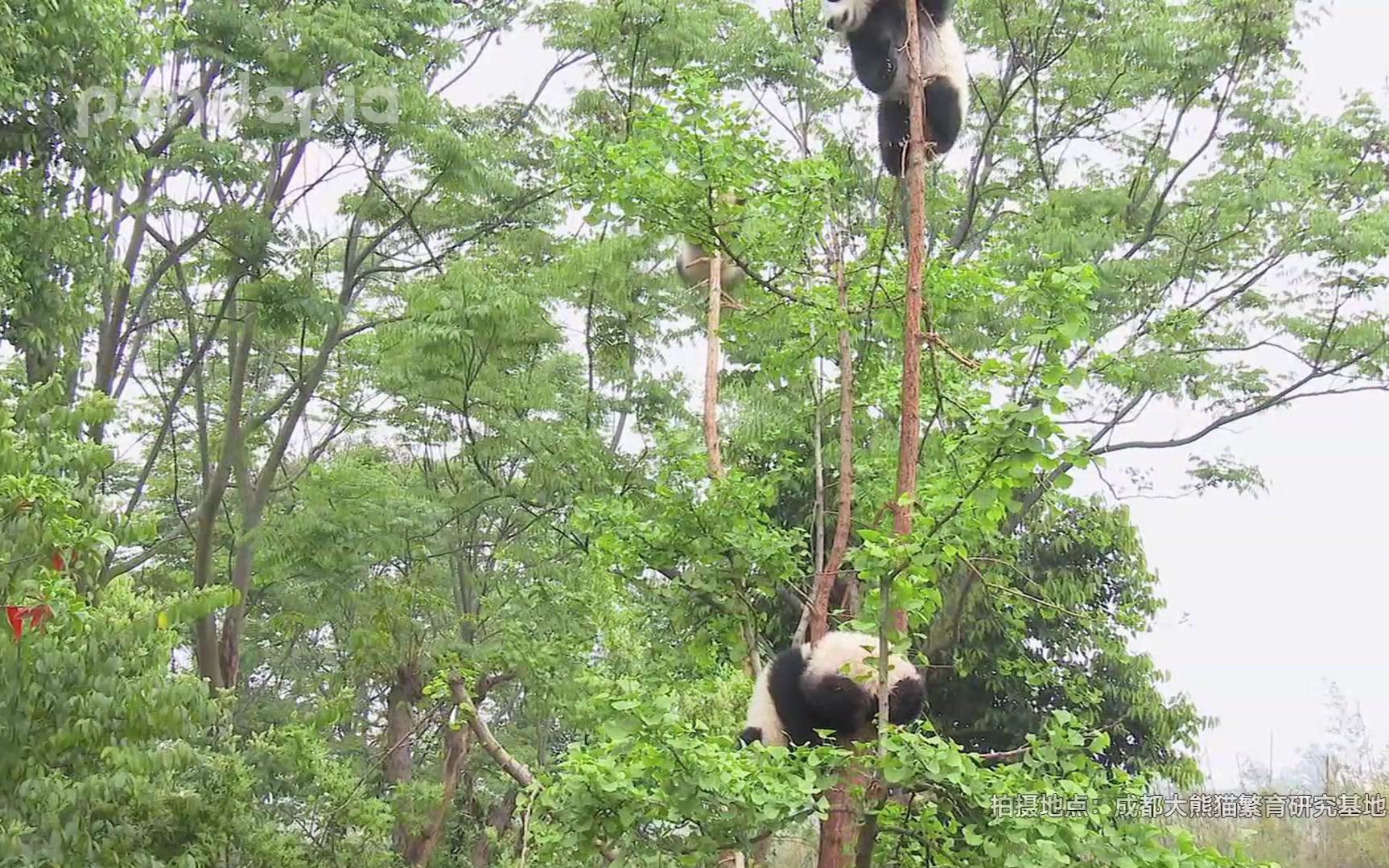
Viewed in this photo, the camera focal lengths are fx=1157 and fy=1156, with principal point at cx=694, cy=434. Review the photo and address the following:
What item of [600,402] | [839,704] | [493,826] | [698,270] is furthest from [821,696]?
[493,826]

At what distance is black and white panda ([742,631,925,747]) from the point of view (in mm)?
2643

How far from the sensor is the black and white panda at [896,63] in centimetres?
313

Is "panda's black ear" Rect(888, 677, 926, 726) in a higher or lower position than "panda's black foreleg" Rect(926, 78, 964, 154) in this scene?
lower

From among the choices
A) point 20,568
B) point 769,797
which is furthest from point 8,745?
point 769,797

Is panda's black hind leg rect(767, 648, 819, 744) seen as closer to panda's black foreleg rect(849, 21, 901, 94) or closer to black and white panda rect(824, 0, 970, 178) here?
black and white panda rect(824, 0, 970, 178)

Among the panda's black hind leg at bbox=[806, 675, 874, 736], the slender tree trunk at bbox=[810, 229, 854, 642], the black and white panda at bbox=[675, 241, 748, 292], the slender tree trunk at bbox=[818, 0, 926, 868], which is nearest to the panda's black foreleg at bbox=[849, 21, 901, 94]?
the slender tree trunk at bbox=[810, 229, 854, 642]

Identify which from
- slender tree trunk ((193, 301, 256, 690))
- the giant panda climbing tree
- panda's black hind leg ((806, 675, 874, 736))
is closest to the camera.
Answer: the giant panda climbing tree

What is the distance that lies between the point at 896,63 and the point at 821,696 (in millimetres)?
1695

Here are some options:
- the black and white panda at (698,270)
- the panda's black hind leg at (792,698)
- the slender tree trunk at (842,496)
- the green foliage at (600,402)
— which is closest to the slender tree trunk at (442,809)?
the green foliage at (600,402)

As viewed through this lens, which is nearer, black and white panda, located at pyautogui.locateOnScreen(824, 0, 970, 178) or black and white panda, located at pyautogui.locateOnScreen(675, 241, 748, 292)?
black and white panda, located at pyautogui.locateOnScreen(824, 0, 970, 178)

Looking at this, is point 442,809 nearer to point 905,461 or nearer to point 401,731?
point 401,731

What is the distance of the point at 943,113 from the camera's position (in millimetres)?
3270

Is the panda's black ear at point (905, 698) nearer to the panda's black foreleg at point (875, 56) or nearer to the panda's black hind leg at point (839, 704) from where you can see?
the panda's black hind leg at point (839, 704)

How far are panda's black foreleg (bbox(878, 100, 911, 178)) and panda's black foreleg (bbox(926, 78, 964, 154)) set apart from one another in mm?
75
